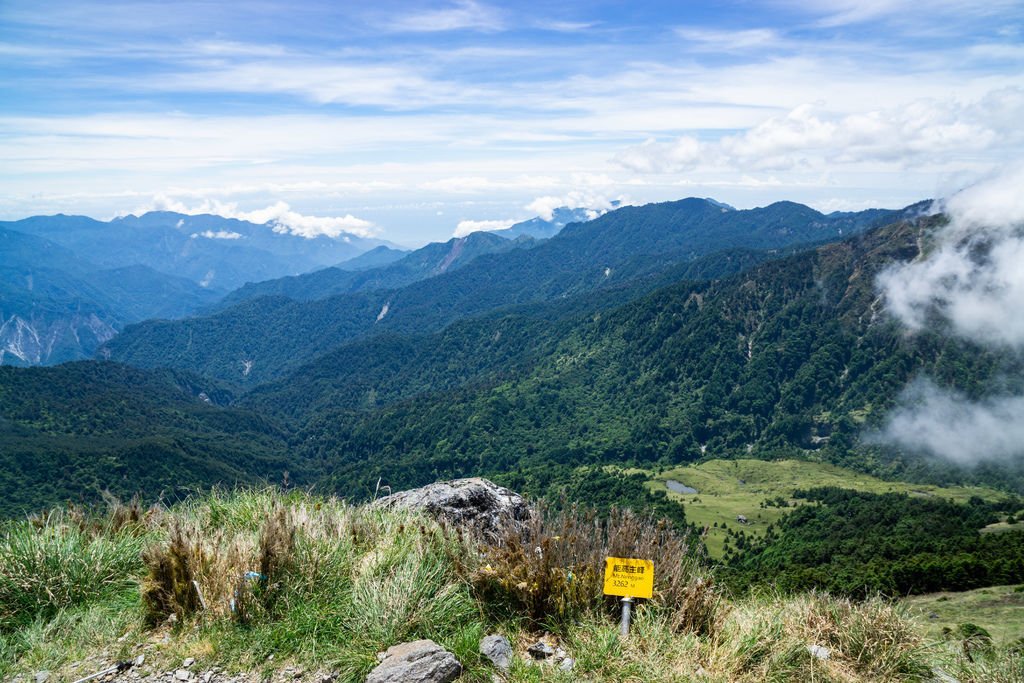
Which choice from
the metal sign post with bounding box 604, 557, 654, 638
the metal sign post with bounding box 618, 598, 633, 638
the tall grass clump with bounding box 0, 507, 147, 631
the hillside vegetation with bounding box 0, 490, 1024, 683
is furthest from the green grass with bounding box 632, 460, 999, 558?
the tall grass clump with bounding box 0, 507, 147, 631

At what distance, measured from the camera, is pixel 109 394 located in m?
197

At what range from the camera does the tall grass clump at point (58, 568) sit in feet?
18.5

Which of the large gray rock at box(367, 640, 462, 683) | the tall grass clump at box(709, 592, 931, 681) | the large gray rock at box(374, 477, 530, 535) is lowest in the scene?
the large gray rock at box(374, 477, 530, 535)

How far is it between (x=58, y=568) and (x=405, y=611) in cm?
384

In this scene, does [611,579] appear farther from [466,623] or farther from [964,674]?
[964,674]

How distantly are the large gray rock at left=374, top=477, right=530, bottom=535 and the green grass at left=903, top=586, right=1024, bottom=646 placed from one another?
35.9 meters

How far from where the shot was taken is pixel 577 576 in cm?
552

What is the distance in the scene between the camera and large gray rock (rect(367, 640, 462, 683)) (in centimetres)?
439

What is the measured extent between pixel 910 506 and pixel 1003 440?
140741mm

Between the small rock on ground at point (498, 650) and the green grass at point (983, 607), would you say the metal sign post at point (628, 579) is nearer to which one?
the small rock on ground at point (498, 650)

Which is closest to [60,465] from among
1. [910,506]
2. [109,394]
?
[109,394]

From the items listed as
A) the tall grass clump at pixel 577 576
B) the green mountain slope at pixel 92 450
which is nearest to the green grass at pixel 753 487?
the green mountain slope at pixel 92 450

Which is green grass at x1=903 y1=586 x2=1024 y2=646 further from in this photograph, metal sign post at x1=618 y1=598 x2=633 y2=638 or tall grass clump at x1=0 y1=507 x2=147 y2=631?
tall grass clump at x1=0 y1=507 x2=147 y2=631

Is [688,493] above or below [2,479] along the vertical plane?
below
